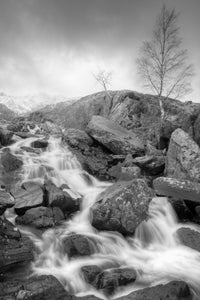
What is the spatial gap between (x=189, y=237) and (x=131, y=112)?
1634 cm

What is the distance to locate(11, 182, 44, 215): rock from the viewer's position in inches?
397

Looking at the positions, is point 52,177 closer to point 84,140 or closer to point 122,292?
point 84,140

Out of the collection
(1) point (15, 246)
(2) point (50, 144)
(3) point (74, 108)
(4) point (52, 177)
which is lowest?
(1) point (15, 246)

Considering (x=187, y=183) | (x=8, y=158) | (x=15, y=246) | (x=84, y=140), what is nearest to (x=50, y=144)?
(x=84, y=140)

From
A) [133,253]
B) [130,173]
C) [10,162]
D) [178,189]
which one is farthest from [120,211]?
[10,162]

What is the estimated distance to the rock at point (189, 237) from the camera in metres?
9.36

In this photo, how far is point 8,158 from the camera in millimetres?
14273

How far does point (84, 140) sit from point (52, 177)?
19.1ft

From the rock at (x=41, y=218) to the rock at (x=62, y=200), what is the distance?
0.40 meters

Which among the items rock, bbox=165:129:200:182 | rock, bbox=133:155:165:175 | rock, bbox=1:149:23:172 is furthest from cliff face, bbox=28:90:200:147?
rock, bbox=1:149:23:172

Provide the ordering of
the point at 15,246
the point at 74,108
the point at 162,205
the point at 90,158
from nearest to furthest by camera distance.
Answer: the point at 15,246
the point at 162,205
the point at 90,158
the point at 74,108

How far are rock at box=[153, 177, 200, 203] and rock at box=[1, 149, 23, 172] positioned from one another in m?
7.12

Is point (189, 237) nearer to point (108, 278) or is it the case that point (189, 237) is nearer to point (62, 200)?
point (108, 278)

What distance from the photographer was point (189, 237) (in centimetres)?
973
